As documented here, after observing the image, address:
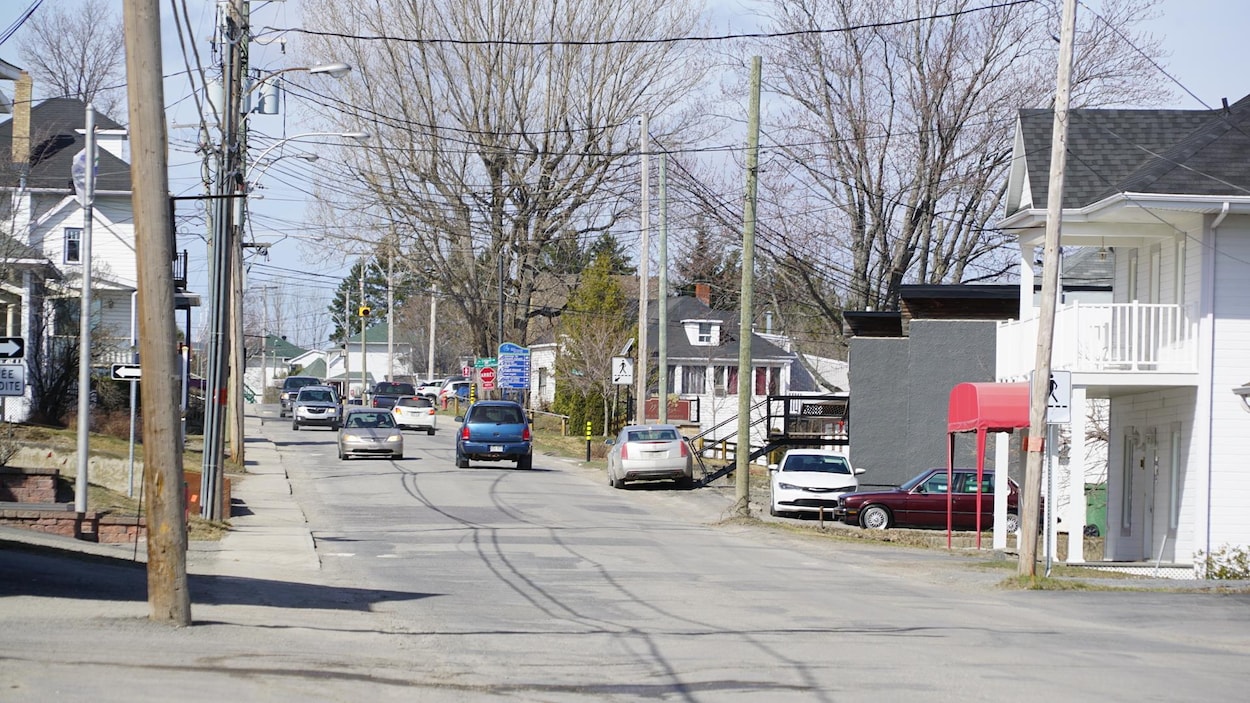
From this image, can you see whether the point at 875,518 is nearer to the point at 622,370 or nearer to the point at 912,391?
the point at 912,391

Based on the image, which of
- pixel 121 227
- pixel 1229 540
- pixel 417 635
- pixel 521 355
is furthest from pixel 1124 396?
pixel 121 227

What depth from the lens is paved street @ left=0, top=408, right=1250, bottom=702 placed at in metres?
9.57

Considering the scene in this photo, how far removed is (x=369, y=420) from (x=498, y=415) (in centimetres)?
429

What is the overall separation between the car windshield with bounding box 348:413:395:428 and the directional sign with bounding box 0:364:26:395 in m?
19.5

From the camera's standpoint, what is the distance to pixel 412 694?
9180 millimetres

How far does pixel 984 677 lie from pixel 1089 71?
3243 centimetres

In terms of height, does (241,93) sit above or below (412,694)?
above

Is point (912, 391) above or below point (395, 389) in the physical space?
above

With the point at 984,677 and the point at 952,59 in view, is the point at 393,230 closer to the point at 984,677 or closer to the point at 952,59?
the point at 952,59

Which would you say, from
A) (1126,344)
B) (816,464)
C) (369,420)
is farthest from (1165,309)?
(369,420)

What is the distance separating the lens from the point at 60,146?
166 ft

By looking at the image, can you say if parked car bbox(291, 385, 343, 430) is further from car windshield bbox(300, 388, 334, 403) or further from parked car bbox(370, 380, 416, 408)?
parked car bbox(370, 380, 416, 408)

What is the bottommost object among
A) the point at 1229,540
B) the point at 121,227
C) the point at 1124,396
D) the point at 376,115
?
the point at 1229,540

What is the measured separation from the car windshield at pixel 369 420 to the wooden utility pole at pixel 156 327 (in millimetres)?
28412
